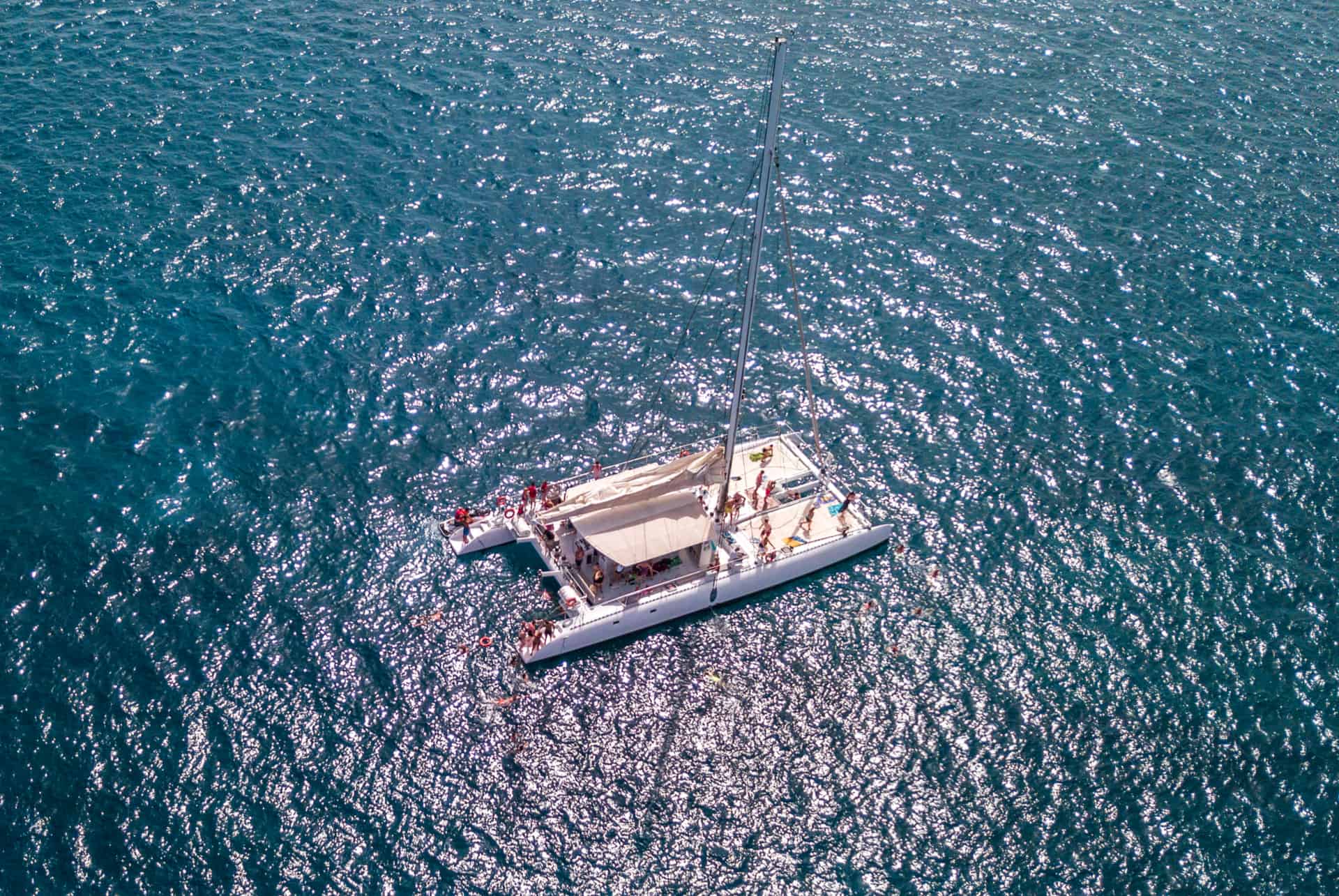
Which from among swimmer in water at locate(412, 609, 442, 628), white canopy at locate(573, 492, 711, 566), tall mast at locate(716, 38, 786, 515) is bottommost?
swimmer in water at locate(412, 609, 442, 628)

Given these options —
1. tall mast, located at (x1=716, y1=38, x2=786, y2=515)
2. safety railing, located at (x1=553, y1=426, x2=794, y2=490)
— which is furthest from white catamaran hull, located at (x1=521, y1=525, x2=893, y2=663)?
safety railing, located at (x1=553, y1=426, x2=794, y2=490)

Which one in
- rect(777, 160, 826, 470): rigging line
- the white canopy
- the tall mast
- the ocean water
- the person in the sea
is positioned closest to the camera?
the ocean water

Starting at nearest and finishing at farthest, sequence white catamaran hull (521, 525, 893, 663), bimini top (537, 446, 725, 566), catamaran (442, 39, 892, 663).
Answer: white catamaran hull (521, 525, 893, 663)
catamaran (442, 39, 892, 663)
bimini top (537, 446, 725, 566)

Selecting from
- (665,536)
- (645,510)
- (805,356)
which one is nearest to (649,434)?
(645,510)

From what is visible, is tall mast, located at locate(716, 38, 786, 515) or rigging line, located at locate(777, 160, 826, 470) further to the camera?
rigging line, located at locate(777, 160, 826, 470)

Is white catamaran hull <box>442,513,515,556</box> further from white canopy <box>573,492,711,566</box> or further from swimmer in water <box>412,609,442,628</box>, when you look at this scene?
white canopy <box>573,492,711,566</box>

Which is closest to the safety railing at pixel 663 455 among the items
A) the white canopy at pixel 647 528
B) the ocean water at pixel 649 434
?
the ocean water at pixel 649 434

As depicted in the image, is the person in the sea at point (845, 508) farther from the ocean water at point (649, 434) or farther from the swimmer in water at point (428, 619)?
the swimmer in water at point (428, 619)

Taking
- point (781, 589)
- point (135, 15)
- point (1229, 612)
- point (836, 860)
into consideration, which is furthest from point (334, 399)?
point (135, 15)
